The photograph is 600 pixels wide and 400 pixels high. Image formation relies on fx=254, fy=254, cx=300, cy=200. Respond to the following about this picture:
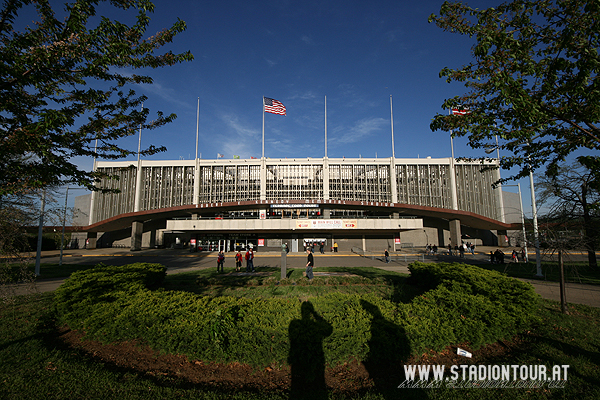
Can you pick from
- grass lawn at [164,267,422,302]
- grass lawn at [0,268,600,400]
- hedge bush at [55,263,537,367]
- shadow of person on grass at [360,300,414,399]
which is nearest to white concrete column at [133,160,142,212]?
grass lawn at [164,267,422,302]

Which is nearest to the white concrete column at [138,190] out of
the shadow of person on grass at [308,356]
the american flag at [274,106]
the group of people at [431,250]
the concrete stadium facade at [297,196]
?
the concrete stadium facade at [297,196]

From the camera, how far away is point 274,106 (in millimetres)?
34281

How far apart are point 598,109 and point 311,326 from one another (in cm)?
814

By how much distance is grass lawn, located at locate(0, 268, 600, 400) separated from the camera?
3.97 meters

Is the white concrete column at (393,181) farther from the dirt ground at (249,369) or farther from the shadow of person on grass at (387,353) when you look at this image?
the shadow of person on grass at (387,353)

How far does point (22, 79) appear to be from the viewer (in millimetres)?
4906

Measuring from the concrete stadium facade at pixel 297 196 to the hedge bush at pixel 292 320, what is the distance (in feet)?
105

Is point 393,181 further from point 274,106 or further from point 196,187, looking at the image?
point 196,187

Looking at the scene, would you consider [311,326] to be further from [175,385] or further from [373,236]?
[373,236]

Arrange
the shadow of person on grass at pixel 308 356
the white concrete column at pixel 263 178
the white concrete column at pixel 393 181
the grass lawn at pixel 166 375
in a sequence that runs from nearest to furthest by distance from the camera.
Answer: the grass lawn at pixel 166 375 → the shadow of person on grass at pixel 308 356 → the white concrete column at pixel 263 178 → the white concrete column at pixel 393 181

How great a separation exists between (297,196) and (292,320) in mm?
36548

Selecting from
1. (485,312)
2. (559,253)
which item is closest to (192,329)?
(485,312)

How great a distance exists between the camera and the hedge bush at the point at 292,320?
4.82 meters

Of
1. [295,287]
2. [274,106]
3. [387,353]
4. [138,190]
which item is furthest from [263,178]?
[387,353]
